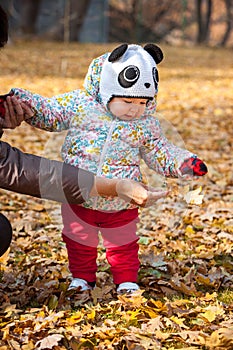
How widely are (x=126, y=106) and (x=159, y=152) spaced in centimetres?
31

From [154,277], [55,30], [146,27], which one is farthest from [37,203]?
[146,27]

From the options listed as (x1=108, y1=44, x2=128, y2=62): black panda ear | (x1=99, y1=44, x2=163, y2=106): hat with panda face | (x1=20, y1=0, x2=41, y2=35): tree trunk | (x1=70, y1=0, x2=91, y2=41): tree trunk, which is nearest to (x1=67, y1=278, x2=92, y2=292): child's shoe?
(x1=99, y1=44, x2=163, y2=106): hat with panda face

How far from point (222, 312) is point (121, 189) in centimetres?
80

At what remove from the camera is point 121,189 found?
3.20 m

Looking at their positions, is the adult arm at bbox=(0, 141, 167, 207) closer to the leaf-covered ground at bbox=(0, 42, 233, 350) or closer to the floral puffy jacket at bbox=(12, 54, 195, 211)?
the floral puffy jacket at bbox=(12, 54, 195, 211)

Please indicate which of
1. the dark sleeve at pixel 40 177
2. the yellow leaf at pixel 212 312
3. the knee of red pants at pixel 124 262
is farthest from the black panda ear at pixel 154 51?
the yellow leaf at pixel 212 312

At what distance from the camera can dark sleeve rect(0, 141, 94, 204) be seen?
299 cm

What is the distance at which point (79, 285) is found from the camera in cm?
362

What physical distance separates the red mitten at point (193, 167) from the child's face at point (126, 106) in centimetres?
37

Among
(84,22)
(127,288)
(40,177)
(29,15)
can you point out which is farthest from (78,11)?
(40,177)

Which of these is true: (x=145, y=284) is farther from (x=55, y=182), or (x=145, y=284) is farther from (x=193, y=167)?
(x=55, y=182)

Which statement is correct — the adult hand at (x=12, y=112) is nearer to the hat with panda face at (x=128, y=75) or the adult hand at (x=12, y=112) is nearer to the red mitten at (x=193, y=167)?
the hat with panda face at (x=128, y=75)

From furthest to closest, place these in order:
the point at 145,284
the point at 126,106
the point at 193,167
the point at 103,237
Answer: the point at 145,284 < the point at 103,237 < the point at 126,106 < the point at 193,167

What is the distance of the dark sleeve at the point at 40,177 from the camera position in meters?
2.99
